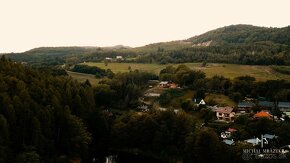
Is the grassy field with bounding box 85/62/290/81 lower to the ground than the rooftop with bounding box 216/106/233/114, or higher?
higher

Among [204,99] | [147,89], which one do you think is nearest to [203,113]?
[204,99]

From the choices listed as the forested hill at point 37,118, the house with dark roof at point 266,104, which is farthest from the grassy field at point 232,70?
the forested hill at point 37,118

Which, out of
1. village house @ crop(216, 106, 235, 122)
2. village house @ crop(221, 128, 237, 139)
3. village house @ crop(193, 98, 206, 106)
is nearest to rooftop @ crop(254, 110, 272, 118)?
village house @ crop(216, 106, 235, 122)

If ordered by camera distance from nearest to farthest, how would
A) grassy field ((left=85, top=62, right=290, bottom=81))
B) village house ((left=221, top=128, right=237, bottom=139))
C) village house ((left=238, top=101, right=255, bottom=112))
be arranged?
1. village house ((left=221, top=128, right=237, bottom=139))
2. village house ((left=238, top=101, right=255, bottom=112))
3. grassy field ((left=85, top=62, right=290, bottom=81))

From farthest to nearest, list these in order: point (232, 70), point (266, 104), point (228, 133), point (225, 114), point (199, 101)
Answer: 1. point (232, 70)
2. point (199, 101)
3. point (266, 104)
4. point (225, 114)
5. point (228, 133)

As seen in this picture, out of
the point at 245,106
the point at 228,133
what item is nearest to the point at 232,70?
the point at 245,106

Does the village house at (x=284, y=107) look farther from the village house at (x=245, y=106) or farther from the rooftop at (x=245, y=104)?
the rooftop at (x=245, y=104)

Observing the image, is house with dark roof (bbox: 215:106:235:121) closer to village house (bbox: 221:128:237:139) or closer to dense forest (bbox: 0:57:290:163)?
dense forest (bbox: 0:57:290:163)

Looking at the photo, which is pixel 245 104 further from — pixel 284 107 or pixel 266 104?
pixel 284 107
